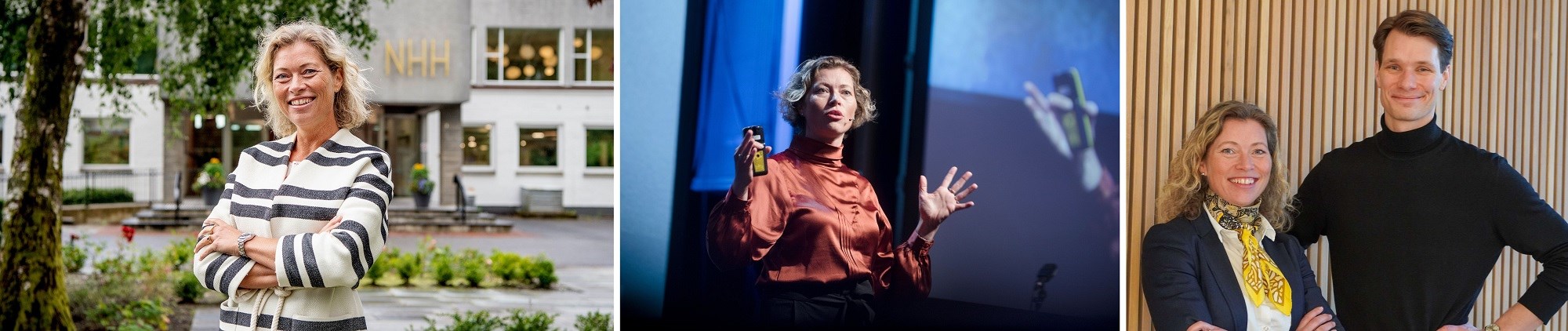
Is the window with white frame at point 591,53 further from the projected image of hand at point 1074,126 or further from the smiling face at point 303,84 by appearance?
the smiling face at point 303,84

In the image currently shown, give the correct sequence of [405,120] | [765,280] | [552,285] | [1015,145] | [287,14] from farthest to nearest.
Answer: [405,120], [552,285], [287,14], [1015,145], [765,280]

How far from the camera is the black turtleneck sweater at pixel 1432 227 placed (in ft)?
9.86

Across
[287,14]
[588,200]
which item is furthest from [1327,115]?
[588,200]

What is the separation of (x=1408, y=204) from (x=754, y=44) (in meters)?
1.91

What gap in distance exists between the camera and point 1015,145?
3.22m

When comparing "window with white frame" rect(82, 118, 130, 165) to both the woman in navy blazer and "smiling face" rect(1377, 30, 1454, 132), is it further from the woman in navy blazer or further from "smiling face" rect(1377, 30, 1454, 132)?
"smiling face" rect(1377, 30, 1454, 132)

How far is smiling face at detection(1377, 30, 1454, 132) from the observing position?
120 inches

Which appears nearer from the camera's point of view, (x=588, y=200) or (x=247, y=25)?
(x=247, y=25)

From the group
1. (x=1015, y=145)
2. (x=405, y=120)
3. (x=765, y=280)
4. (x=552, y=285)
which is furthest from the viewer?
(x=405, y=120)

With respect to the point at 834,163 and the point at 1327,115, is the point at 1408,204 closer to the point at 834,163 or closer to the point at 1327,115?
the point at 1327,115

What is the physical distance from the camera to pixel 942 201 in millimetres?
3178

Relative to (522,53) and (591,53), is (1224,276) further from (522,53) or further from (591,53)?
(522,53)

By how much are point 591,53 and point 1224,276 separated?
18.3m

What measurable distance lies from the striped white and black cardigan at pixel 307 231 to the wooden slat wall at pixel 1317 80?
2.21 meters
